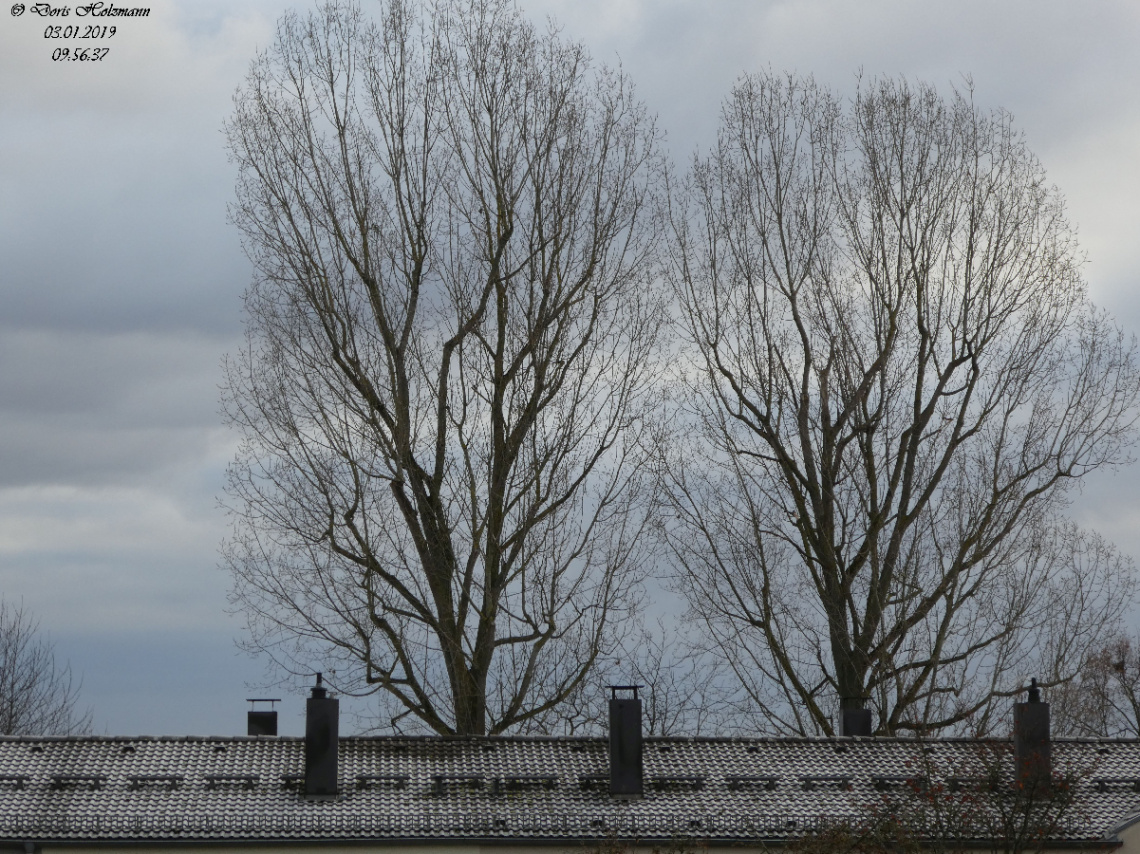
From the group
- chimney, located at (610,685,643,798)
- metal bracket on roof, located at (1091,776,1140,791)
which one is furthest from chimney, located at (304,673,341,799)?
metal bracket on roof, located at (1091,776,1140,791)

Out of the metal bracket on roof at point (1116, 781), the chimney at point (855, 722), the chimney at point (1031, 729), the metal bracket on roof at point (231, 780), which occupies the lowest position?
the metal bracket on roof at point (1116, 781)

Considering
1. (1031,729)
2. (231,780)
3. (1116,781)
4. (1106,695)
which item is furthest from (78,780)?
(1106,695)

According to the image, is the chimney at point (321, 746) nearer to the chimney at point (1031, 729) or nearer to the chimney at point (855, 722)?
the chimney at point (855, 722)

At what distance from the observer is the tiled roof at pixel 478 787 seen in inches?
685

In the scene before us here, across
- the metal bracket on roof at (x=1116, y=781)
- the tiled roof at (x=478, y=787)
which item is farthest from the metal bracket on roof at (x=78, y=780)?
the metal bracket on roof at (x=1116, y=781)

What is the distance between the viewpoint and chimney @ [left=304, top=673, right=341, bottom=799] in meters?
18.1

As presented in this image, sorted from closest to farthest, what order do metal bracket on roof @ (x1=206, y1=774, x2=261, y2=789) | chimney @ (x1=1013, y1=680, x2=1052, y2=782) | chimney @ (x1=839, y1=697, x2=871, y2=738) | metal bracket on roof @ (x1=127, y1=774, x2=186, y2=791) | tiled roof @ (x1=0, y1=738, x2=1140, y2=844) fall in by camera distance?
tiled roof @ (x1=0, y1=738, x2=1140, y2=844) < metal bracket on roof @ (x1=127, y1=774, x2=186, y2=791) < metal bracket on roof @ (x1=206, y1=774, x2=261, y2=789) < chimney @ (x1=1013, y1=680, x2=1052, y2=782) < chimney @ (x1=839, y1=697, x2=871, y2=738)

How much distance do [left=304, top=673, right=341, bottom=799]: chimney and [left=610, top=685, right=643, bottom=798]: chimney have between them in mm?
3723

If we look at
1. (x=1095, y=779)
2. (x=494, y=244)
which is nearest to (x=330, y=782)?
(x=494, y=244)

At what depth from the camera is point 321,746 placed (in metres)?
18.4

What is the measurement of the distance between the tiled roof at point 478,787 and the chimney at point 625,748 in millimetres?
213

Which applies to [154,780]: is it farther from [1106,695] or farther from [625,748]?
[1106,695]

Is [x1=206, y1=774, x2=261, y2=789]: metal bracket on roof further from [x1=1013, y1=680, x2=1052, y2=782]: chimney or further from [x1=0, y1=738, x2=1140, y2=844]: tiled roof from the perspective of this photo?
[x1=1013, y1=680, x2=1052, y2=782]: chimney

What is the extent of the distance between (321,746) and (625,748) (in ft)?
13.4
